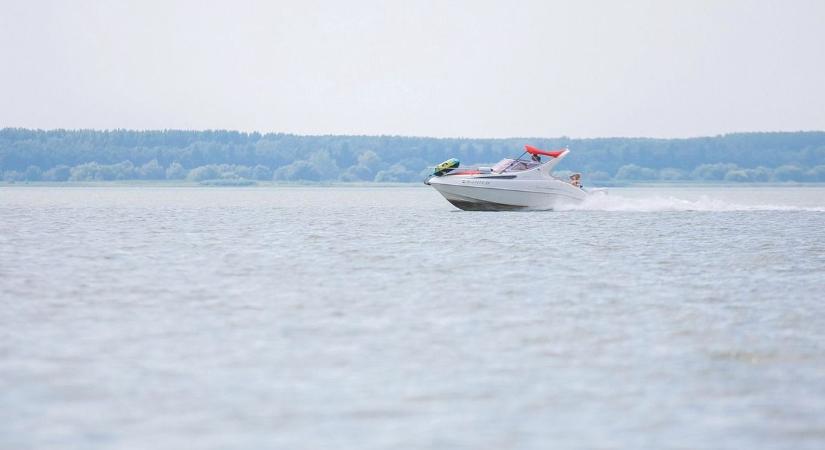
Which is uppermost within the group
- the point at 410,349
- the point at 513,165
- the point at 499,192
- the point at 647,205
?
the point at 513,165

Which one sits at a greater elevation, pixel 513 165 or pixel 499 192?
pixel 513 165

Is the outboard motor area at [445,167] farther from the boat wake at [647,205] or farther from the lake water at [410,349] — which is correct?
the lake water at [410,349]

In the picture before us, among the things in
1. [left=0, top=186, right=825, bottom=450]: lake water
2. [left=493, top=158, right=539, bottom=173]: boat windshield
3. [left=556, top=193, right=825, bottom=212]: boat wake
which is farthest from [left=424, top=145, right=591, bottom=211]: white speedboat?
[left=0, top=186, right=825, bottom=450]: lake water

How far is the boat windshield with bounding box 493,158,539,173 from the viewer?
60938mm

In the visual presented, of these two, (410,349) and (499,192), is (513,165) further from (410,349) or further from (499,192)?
(410,349)

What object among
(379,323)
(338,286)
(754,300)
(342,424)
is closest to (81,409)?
(342,424)

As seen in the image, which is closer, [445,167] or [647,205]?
[445,167]

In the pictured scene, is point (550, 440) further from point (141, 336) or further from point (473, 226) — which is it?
point (473, 226)

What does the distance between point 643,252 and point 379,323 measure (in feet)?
61.2

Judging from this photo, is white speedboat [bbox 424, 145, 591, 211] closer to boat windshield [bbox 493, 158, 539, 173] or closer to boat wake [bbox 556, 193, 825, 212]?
boat windshield [bbox 493, 158, 539, 173]

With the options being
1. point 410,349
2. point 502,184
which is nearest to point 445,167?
point 502,184

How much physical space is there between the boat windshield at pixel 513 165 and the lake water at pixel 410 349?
24467mm

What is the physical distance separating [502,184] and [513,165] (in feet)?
3.42

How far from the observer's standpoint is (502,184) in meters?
61.0
